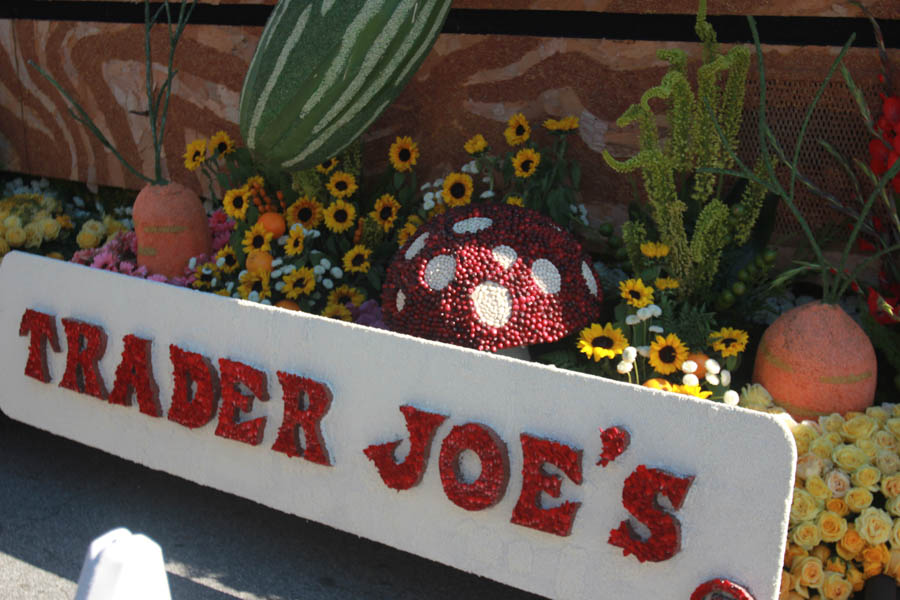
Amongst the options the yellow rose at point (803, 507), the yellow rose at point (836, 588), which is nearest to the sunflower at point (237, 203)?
the yellow rose at point (803, 507)

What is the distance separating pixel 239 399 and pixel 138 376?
11.8 inches

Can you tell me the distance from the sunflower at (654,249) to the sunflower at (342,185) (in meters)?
0.85

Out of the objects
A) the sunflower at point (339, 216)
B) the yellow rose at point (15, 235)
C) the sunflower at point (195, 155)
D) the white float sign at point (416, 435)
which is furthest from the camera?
the yellow rose at point (15, 235)

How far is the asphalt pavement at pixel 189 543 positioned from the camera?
1.87 metres

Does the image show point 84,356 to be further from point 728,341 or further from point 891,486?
point 891,486

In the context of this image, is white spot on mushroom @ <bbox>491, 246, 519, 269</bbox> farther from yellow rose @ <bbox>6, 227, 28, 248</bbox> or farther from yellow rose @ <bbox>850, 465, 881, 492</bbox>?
yellow rose @ <bbox>6, 227, 28, 248</bbox>

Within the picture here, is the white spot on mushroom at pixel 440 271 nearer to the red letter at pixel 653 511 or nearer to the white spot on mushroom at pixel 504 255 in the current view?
the white spot on mushroom at pixel 504 255

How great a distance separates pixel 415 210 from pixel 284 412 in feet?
2.88

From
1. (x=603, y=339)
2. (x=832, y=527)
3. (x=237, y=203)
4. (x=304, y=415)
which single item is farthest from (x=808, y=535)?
(x=237, y=203)

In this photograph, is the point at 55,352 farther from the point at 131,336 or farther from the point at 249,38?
the point at 249,38

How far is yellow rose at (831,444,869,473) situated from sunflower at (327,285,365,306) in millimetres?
1188

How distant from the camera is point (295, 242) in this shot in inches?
91.7

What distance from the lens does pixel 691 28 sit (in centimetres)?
217

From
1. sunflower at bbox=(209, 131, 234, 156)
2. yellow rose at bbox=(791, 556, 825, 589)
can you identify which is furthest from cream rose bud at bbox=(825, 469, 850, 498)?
sunflower at bbox=(209, 131, 234, 156)
